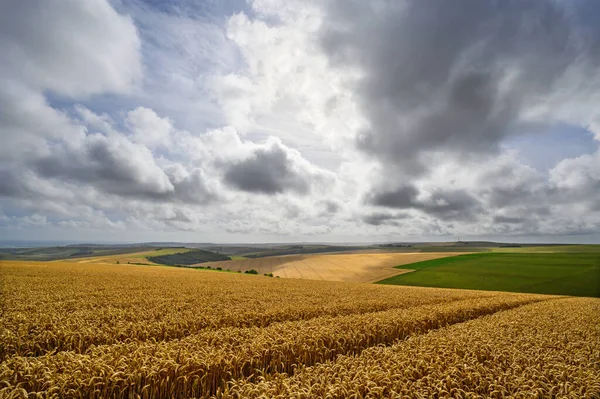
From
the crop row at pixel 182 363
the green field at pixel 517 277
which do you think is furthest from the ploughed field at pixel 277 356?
the green field at pixel 517 277

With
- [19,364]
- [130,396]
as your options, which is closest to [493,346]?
[130,396]

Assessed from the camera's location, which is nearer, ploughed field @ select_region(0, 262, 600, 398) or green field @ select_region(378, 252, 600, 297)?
ploughed field @ select_region(0, 262, 600, 398)

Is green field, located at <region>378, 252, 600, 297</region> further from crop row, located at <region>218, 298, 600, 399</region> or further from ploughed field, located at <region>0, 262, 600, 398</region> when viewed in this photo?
crop row, located at <region>218, 298, 600, 399</region>

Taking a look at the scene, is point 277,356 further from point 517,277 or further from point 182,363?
point 517,277

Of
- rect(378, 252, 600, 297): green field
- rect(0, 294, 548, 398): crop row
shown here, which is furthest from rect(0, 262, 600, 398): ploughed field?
rect(378, 252, 600, 297): green field

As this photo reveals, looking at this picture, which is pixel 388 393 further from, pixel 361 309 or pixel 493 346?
pixel 361 309

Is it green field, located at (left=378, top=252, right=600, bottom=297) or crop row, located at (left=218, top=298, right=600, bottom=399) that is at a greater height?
crop row, located at (left=218, top=298, right=600, bottom=399)

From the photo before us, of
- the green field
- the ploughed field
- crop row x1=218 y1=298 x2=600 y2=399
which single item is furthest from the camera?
the green field

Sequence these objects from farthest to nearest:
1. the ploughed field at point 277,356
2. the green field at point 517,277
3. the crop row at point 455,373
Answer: the green field at point 517,277 → the ploughed field at point 277,356 → the crop row at point 455,373

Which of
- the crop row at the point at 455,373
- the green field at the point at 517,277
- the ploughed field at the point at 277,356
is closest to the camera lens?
the crop row at the point at 455,373

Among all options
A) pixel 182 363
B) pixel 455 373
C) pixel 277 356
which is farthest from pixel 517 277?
pixel 182 363

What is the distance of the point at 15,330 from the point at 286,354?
8.02 meters

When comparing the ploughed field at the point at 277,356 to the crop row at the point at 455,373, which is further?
the ploughed field at the point at 277,356

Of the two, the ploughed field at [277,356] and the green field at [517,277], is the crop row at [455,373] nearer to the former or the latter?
the ploughed field at [277,356]
